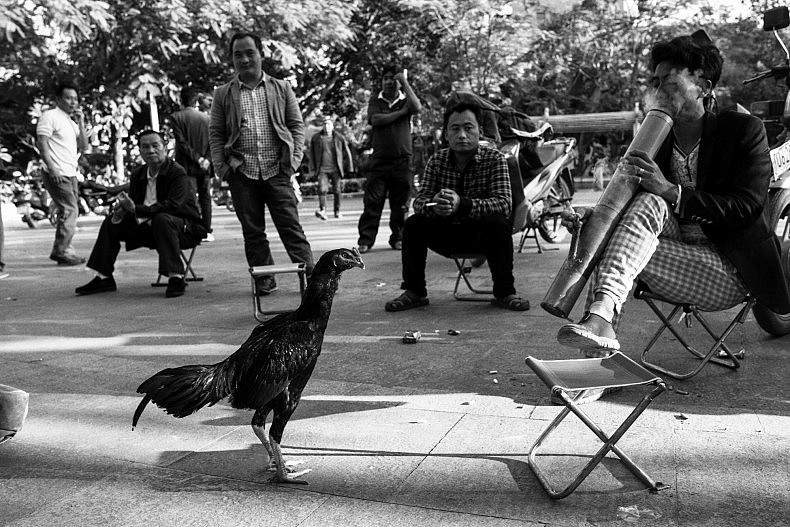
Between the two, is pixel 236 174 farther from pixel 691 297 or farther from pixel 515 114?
pixel 691 297

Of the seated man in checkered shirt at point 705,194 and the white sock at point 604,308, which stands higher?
the seated man in checkered shirt at point 705,194

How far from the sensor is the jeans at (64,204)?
922cm

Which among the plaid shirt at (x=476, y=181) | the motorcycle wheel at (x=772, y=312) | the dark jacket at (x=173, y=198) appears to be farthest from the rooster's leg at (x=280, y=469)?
the dark jacket at (x=173, y=198)

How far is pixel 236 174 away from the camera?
22.2 ft

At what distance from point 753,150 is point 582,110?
2253 centimetres

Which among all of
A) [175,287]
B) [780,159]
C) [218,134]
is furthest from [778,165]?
[175,287]

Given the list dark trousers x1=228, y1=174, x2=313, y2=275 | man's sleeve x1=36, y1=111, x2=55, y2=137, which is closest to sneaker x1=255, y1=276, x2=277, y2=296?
dark trousers x1=228, y1=174, x2=313, y2=275

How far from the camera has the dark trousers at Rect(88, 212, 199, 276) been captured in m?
7.04

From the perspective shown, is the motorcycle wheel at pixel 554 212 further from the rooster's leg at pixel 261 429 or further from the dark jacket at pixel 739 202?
the rooster's leg at pixel 261 429

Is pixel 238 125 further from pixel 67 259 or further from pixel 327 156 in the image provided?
pixel 327 156

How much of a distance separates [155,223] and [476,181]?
2.93 m

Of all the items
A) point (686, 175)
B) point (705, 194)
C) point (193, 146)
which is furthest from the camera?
point (193, 146)

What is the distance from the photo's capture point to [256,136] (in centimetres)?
671

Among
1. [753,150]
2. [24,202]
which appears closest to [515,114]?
[753,150]
